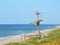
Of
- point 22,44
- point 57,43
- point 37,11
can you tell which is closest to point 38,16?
point 37,11

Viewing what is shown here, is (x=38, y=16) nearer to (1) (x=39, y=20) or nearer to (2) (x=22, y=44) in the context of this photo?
(1) (x=39, y=20)

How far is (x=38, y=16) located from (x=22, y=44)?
421 inches

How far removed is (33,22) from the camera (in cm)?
3534

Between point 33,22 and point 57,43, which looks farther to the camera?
point 33,22

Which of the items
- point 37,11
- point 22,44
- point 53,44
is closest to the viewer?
point 53,44

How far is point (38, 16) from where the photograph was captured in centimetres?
3394

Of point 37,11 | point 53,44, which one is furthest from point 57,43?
point 37,11

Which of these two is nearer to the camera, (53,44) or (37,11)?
(53,44)

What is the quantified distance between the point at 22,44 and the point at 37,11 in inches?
417

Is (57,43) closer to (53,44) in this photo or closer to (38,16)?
(53,44)

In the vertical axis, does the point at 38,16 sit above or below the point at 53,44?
above

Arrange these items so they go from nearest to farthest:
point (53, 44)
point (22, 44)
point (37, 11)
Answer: point (53, 44), point (22, 44), point (37, 11)

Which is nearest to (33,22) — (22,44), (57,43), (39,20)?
(39,20)

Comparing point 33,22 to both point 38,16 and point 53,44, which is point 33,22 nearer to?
point 38,16
